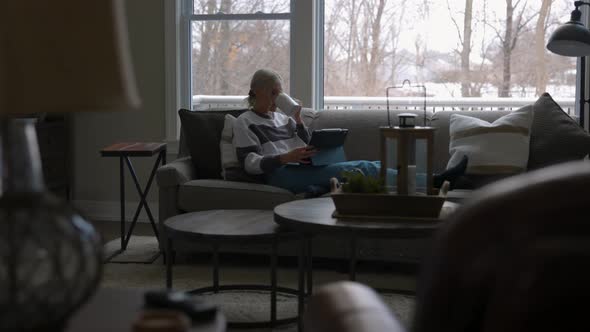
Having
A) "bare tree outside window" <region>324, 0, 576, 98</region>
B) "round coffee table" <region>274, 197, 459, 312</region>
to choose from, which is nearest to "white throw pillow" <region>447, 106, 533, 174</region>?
"bare tree outside window" <region>324, 0, 576, 98</region>

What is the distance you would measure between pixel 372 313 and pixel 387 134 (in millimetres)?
1968

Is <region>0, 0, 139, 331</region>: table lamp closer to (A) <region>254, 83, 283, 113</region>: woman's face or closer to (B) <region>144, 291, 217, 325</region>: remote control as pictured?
(B) <region>144, 291, 217, 325</region>: remote control

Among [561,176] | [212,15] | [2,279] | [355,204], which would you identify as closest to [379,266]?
[355,204]

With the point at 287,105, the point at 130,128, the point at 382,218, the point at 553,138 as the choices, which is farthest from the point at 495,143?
the point at 130,128

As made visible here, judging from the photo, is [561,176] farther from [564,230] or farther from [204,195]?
[204,195]

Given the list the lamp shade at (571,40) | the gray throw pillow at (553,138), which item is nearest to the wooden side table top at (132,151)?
the gray throw pillow at (553,138)

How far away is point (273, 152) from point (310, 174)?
258 millimetres

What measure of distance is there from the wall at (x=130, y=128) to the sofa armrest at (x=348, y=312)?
15.5ft

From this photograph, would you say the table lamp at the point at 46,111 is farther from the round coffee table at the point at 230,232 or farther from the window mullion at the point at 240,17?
the window mullion at the point at 240,17

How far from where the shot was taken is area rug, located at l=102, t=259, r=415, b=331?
3.59 metres

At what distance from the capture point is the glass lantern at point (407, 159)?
10.1 feet

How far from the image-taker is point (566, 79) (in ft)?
17.5

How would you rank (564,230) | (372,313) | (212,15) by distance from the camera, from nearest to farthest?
(564,230)
(372,313)
(212,15)

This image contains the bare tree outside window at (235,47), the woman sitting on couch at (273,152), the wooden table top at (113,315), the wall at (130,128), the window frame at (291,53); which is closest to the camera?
the wooden table top at (113,315)
